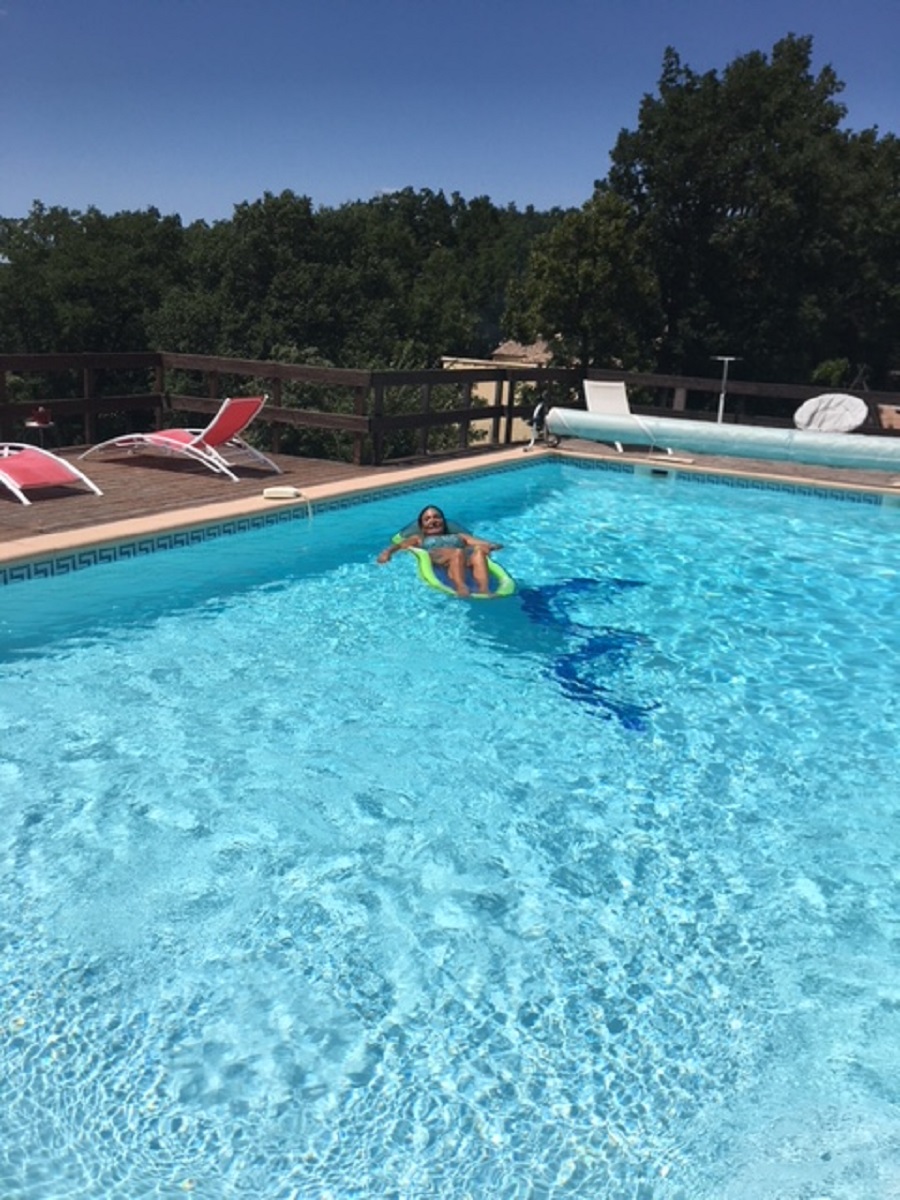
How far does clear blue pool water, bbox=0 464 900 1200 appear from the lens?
2881mm

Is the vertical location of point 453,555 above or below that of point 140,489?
below

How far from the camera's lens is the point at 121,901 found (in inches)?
152

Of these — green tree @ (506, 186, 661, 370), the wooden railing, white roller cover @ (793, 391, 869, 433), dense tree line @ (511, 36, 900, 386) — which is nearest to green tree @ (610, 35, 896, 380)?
dense tree line @ (511, 36, 900, 386)

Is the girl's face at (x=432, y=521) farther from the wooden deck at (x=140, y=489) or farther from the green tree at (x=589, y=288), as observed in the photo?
the green tree at (x=589, y=288)

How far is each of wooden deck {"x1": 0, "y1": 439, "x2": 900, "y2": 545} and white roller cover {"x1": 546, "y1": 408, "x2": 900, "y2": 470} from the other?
0.54ft

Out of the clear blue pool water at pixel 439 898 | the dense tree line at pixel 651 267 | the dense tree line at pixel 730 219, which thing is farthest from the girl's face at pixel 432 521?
the dense tree line at pixel 730 219

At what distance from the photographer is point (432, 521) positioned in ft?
26.9

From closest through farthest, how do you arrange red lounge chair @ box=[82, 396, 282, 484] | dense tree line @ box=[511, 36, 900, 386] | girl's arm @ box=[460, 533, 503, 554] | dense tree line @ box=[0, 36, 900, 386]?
girl's arm @ box=[460, 533, 503, 554] < red lounge chair @ box=[82, 396, 282, 484] < dense tree line @ box=[0, 36, 900, 386] < dense tree line @ box=[511, 36, 900, 386]

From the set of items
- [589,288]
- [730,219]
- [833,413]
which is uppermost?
[730,219]

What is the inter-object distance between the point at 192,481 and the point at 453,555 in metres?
3.33

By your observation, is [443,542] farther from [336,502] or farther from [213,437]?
[213,437]

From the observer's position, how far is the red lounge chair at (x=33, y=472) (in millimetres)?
8414

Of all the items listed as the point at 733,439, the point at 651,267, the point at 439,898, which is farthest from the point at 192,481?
the point at 651,267

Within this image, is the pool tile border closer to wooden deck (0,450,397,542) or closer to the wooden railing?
wooden deck (0,450,397,542)
